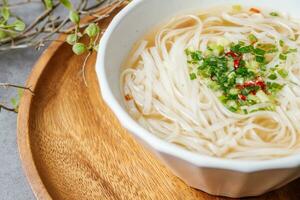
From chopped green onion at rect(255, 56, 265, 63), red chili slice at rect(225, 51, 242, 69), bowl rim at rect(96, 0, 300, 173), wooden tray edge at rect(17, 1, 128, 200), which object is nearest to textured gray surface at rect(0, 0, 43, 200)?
wooden tray edge at rect(17, 1, 128, 200)

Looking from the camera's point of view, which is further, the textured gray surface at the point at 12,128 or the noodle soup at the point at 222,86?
the textured gray surface at the point at 12,128

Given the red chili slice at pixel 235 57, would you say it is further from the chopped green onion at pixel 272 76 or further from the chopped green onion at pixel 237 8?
the chopped green onion at pixel 237 8

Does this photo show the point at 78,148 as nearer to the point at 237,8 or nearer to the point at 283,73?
the point at 283,73

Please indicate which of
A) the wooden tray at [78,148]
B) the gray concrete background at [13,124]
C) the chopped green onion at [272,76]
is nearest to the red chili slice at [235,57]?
the chopped green onion at [272,76]

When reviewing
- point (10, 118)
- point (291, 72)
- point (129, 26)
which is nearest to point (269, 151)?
point (291, 72)

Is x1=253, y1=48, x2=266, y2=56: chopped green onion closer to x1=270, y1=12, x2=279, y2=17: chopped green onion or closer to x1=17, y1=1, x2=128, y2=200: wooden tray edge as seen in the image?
x1=270, y1=12, x2=279, y2=17: chopped green onion

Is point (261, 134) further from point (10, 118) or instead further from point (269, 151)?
point (10, 118)
